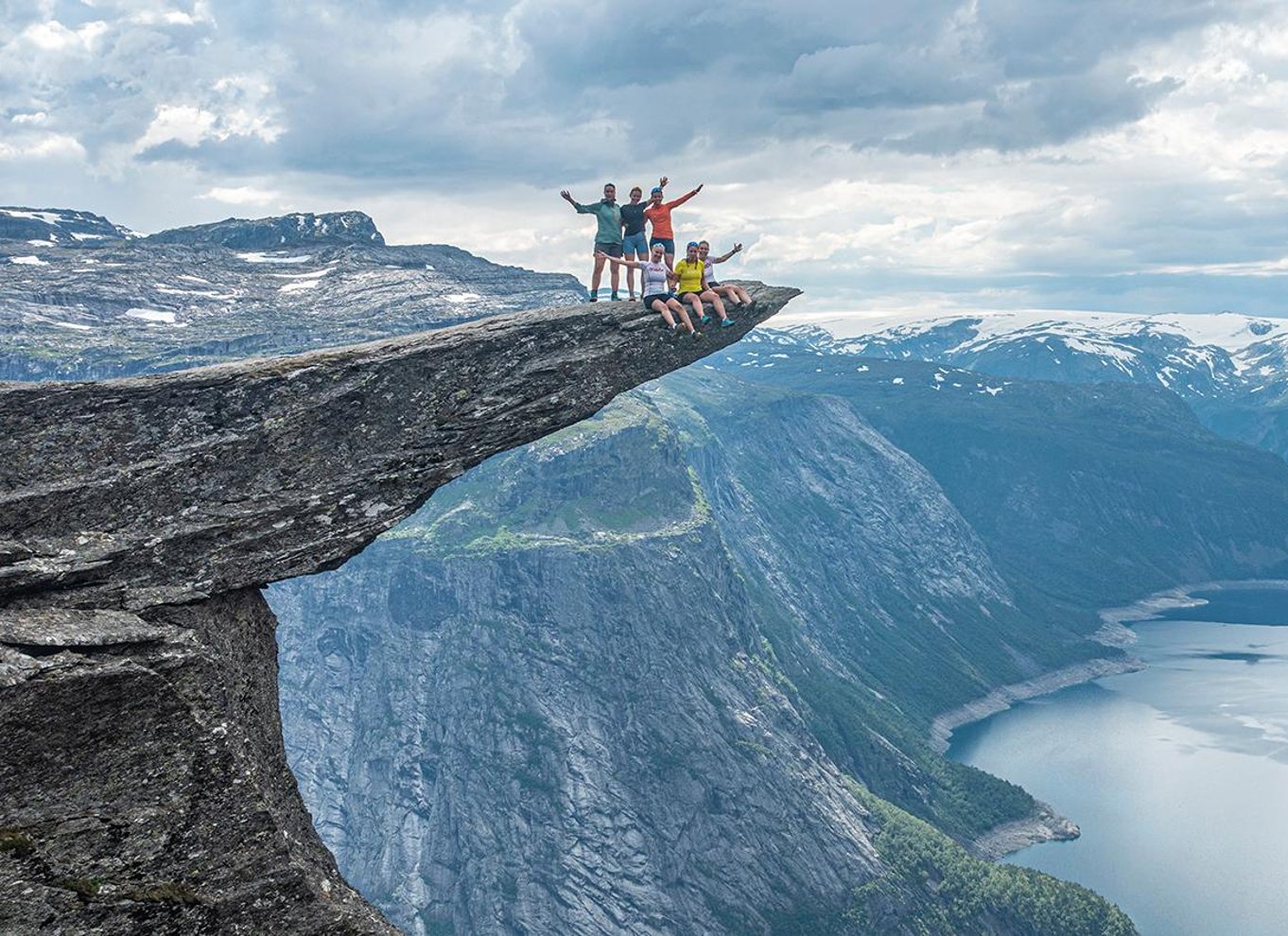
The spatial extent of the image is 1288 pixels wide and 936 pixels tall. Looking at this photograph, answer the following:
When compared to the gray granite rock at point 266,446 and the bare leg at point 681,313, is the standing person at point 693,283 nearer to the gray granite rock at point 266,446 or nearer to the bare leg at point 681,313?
the bare leg at point 681,313

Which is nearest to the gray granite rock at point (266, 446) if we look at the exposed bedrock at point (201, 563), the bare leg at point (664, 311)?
the exposed bedrock at point (201, 563)

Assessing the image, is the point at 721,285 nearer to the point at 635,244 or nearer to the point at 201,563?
the point at 635,244

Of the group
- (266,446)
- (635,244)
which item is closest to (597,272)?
(635,244)

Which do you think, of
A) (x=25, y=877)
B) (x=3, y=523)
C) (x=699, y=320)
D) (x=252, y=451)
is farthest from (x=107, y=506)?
(x=699, y=320)

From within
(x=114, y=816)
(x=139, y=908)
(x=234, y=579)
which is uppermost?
(x=234, y=579)

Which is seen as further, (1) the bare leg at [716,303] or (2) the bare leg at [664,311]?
(1) the bare leg at [716,303]

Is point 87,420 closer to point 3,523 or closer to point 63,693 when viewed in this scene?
point 3,523
